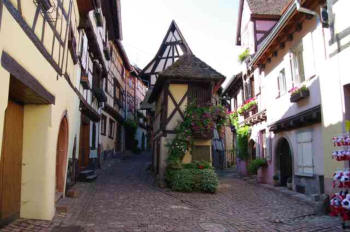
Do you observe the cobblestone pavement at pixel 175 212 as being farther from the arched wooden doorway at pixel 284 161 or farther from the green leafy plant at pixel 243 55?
the green leafy plant at pixel 243 55

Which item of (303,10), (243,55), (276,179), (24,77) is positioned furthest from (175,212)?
(243,55)

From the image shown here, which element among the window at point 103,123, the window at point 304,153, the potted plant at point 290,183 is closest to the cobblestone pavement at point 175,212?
the potted plant at point 290,183

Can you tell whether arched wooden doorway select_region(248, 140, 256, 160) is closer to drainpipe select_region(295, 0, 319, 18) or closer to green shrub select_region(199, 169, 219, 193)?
green shrub select_region(199, 169, 219, 193)

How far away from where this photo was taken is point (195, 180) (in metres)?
10.2

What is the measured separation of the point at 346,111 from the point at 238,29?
1182 cm

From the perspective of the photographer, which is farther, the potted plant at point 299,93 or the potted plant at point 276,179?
the potted plant at point 276,179

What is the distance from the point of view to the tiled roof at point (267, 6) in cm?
1442

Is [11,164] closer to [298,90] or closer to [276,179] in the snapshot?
[298,90]

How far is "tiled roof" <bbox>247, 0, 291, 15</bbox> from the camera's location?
14422 mm

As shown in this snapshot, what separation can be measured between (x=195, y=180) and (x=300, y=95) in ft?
14.2

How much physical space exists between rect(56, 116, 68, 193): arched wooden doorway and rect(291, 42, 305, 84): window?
7.35 m

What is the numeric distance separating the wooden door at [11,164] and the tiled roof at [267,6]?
1213 centimetres

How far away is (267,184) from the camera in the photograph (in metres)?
12.4

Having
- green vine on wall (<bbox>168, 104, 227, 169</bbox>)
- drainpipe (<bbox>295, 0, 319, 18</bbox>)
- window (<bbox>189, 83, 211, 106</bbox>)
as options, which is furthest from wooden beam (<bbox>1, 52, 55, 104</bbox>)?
window (<bbox>189, 83, 211, 106</bbox>)
